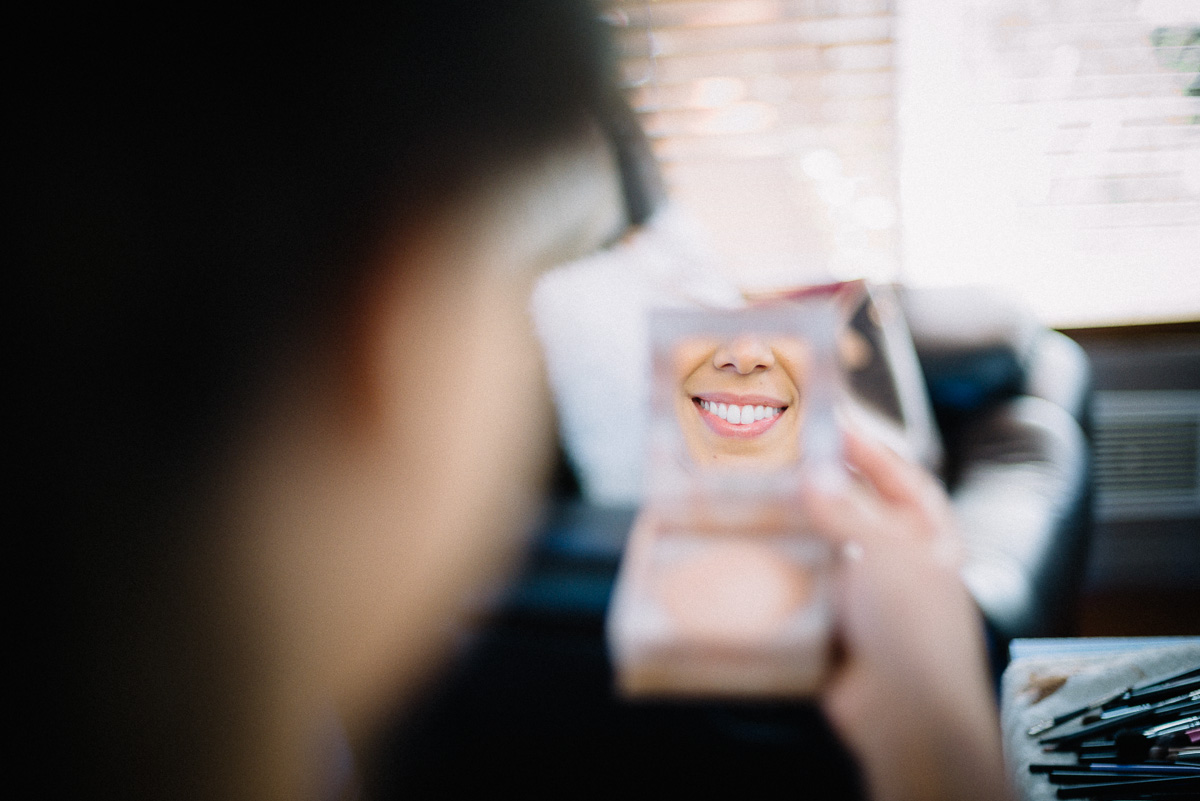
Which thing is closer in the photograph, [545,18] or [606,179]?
[545,18]

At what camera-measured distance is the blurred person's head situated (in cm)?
49

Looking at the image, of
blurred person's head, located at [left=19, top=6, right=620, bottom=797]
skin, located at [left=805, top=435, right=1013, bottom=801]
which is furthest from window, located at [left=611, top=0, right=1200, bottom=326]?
skin, located at [left=805, top=435, right=1013, bottom=801]

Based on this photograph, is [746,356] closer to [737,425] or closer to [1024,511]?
[737,425]

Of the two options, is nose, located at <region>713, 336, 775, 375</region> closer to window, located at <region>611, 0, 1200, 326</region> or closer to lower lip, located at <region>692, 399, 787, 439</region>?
lower lip, located at <region>692, 399, 787, 439</region>

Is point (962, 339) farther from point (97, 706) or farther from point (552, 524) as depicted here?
point (97, 706)

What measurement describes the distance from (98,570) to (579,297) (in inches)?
21.6

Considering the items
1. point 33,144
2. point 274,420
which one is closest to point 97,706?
point 274,420

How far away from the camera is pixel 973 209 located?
51.4 inches

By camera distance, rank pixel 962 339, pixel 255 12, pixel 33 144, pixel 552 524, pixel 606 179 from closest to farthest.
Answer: pixel 33 144 → pixel 255 12 → pixel 552 524 → pixel 606 179 → pixel 962 339

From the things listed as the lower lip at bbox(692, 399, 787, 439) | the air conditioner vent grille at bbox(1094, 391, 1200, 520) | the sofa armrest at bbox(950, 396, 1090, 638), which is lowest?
the air conditioner vent grille at bbox(1094, 391, 1200, 520)

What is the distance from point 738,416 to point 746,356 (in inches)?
1.9

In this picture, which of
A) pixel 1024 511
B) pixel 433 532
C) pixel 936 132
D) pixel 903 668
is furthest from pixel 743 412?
pixel 936 132

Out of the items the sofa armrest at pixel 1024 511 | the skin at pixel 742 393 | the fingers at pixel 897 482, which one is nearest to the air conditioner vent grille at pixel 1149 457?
the sofa armrest at pixel 1024 511

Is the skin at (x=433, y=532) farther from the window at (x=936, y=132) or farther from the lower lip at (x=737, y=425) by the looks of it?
the window at (x=936, y=132)
